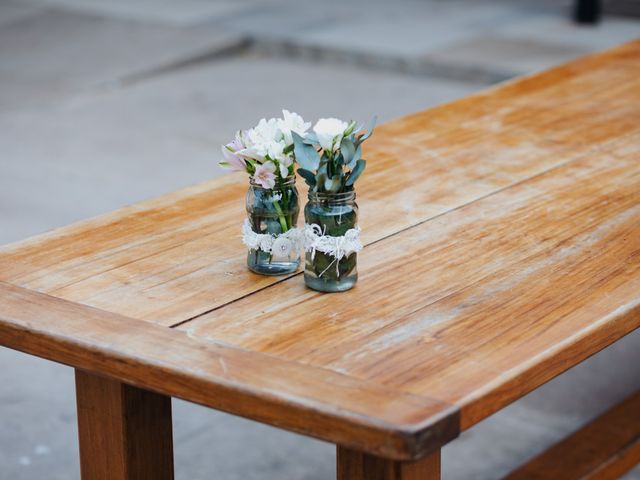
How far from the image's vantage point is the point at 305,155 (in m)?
1.46

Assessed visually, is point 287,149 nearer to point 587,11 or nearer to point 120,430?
point 120,430

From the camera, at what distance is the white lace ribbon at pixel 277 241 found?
5.09ft

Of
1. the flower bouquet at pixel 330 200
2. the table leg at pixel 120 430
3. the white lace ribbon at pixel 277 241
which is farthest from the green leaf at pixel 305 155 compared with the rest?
the table leg at pixel 120 430

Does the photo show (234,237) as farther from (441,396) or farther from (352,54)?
(352,54)

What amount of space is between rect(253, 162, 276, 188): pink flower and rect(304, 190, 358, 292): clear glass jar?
0.18ft

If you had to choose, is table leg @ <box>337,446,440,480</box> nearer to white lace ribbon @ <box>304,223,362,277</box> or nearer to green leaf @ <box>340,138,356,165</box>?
white lace ribbon @ <box>304,223,362,277</box>

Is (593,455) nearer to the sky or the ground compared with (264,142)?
nearer to the ground

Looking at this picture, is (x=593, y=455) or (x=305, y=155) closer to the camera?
(x=305, y=155)

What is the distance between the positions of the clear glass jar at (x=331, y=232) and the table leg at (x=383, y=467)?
23 cm

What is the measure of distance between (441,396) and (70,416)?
59.7 inches

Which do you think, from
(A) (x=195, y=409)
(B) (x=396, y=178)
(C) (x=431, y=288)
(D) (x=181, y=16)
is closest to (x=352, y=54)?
(D) (x=181, y=16)

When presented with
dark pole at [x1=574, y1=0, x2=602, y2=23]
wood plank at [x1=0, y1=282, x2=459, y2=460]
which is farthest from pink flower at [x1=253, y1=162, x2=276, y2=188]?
dark pole at [x1=574, y1=0, x2=602, y2=23]

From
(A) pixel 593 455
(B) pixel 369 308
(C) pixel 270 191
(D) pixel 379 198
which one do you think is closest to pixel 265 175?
(C) pixel 270 191

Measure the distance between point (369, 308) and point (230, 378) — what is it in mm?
264
